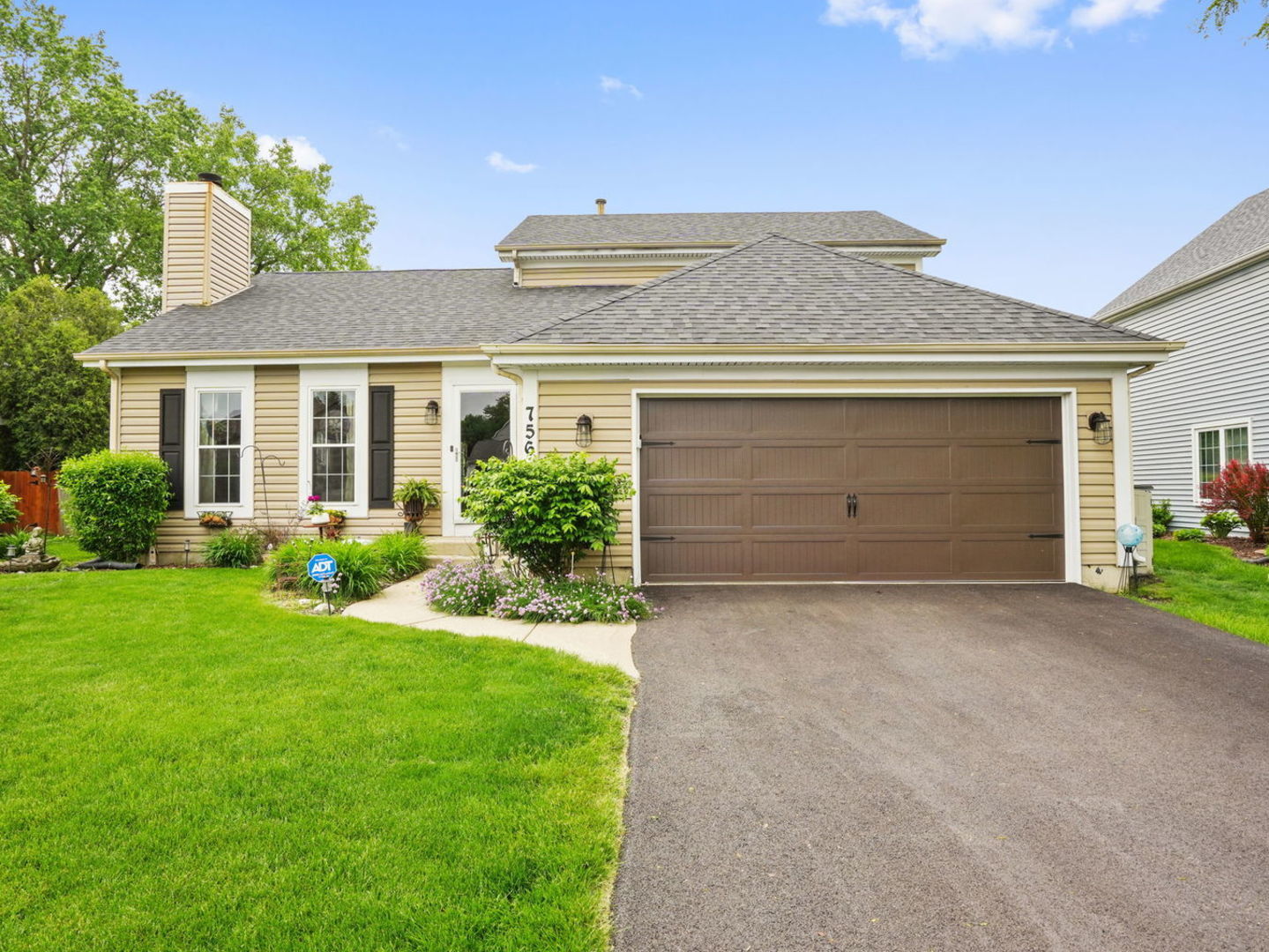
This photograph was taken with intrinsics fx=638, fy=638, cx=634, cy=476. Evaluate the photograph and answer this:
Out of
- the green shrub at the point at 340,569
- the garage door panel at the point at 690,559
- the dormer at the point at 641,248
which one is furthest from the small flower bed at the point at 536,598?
the dormer at the point at 641,248

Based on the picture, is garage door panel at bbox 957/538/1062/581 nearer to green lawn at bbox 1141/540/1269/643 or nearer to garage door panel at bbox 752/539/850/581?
green lawn at bbox 1141/540/1269/643

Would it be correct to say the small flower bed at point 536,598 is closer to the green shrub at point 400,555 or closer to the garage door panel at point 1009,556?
the green shrub at point 400,555

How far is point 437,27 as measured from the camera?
1352 cm

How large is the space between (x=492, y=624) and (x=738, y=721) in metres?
2.79

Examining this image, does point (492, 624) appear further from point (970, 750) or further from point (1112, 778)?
point (1112, 778)

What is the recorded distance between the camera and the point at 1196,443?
13.0 m

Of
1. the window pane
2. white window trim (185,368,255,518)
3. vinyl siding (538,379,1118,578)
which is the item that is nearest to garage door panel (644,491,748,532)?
vinyl siding (538,379,1118,578)

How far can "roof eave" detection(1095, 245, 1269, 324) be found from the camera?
11266mm

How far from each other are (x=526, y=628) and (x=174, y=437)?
7.78 metres

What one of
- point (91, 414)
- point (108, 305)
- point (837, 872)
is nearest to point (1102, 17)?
point (837, 872)

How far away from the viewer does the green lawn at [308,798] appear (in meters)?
1.88

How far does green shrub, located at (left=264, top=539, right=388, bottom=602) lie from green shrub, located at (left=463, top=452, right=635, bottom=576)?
4.88 ft

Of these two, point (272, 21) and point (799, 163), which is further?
point (799, 163)

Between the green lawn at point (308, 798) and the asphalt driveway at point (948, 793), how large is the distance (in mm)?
328
